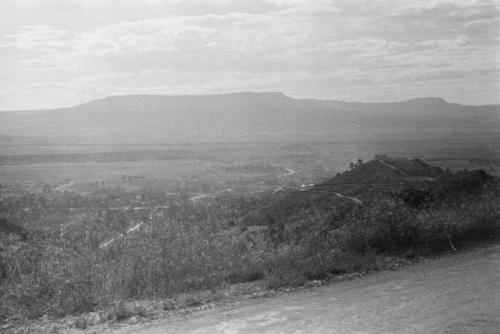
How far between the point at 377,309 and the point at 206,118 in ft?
553

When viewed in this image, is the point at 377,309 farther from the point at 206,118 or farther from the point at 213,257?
the point at 206,118

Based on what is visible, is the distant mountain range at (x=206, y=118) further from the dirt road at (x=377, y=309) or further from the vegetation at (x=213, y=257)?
the dirt road at (x=377, y=309)

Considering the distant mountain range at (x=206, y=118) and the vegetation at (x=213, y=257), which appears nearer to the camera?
the vegetation at (x=213, y=257)

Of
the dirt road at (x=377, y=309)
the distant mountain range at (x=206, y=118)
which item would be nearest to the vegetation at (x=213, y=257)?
the dirt road at (x=377, y=309)

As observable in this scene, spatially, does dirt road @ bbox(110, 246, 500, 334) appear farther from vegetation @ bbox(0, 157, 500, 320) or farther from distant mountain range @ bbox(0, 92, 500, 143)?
distant mountain range @ bbox(0, 92, 500, 143)

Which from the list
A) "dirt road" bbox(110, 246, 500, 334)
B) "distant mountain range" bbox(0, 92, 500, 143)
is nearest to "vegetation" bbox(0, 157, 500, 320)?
"dirt road" bbox(110, 246, 500, 334)

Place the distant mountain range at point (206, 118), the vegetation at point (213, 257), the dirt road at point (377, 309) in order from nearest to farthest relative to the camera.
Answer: the dirt road at point (377, 309)
the vegetation at point (213, 257)
the distant mountain range at point (206, 118)

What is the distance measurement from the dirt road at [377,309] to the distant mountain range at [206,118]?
137m

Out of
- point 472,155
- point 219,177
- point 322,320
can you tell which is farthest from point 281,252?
point 219,177

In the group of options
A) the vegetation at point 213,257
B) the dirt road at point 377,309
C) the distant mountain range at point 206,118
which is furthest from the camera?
the distant mountain range at point 206,118

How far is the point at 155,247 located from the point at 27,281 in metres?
2.10

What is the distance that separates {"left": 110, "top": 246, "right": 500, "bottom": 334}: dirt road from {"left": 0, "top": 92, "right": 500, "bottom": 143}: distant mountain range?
136637mm

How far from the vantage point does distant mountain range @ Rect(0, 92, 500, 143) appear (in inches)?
6043

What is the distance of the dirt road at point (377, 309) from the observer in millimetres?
6005
